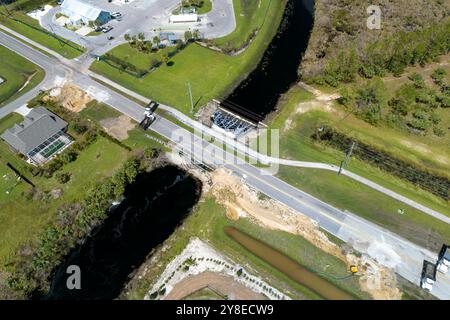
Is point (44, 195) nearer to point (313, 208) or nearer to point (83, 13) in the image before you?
point (313, 208)

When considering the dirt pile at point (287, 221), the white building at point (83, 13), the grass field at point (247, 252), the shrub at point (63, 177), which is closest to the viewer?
the dirt pile at point (287, 221)

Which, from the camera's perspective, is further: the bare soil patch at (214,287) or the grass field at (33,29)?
the grass field at (33,29)

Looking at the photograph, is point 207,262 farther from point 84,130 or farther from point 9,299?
point 84,130

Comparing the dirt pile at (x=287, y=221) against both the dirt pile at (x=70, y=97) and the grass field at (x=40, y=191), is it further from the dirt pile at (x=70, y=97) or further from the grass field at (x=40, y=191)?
the dirt pile at (x=70, y=97)

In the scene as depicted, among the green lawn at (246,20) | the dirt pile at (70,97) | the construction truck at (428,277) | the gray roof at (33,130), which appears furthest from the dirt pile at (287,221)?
the green lawn at (246,20)

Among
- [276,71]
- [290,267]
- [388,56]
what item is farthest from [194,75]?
[290,267]

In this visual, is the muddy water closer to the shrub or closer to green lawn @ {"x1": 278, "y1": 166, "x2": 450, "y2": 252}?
green lawn @ {"x1": 278, "y1": 166, "x2": 450, "y2": 252}

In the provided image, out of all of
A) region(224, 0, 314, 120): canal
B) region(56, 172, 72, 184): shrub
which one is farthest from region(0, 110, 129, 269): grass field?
region(224, 0, 314, 120): canal
